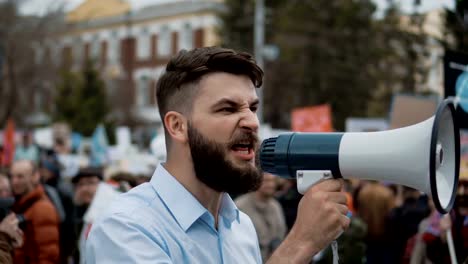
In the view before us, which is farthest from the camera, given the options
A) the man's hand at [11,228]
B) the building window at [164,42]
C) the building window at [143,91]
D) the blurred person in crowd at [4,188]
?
the building window at [143,91]

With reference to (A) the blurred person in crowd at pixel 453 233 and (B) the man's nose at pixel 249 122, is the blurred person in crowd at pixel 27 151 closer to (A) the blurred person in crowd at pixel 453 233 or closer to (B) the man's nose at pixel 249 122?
(A) the blurred person in crowd at pixel 453 233

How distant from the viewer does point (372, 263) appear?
8.28 m

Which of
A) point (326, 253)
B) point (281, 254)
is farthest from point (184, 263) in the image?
point (326, 253)

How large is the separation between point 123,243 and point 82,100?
37727mm

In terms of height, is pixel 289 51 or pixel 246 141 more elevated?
pixel 246 141

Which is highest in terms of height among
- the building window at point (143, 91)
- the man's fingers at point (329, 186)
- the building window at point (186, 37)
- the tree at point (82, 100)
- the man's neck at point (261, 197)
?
the man's fingers at point (329, 186)

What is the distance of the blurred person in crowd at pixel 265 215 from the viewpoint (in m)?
7.00

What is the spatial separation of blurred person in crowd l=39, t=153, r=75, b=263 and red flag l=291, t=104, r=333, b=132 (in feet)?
21.1

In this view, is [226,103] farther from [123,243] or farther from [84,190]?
[84,190]

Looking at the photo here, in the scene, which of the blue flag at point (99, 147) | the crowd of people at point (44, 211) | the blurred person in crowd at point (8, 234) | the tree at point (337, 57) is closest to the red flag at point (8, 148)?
the blue flag at point (99, 147)

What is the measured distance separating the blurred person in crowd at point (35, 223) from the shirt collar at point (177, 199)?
3.86m

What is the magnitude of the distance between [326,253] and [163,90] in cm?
523

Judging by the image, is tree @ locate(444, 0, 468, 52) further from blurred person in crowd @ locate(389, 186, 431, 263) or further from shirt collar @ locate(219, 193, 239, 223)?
shirt collar @ locate(219, 193, 239, 223)

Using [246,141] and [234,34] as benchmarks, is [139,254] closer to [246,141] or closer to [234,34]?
[246,141]
